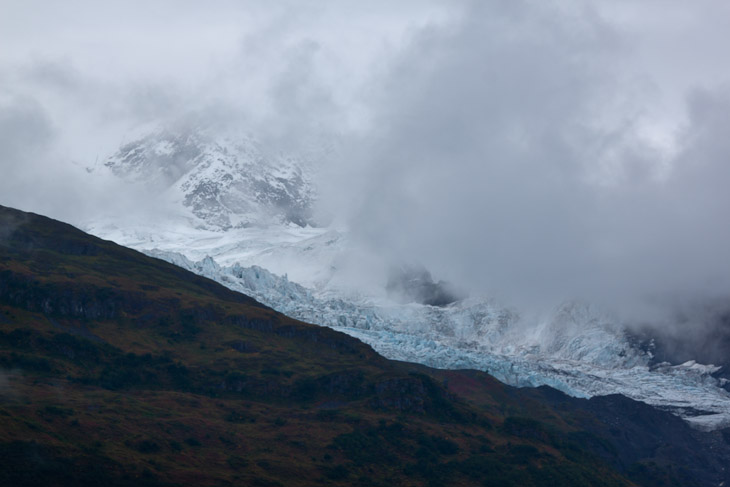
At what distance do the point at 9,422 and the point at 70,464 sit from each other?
1539cm

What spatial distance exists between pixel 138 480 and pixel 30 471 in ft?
66.6

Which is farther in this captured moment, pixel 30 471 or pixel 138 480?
pixel 138 480

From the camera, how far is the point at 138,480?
197 m

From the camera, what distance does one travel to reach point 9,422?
198750 mm

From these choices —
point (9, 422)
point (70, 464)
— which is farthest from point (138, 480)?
point (9, 422)

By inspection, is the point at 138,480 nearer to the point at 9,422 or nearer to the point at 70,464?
the point at 70,464

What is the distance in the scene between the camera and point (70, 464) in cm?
19238

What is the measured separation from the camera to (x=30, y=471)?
184m

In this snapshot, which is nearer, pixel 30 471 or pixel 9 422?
pixel 30 471

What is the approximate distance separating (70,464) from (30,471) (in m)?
9.37

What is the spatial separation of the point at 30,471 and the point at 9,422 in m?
17.7
